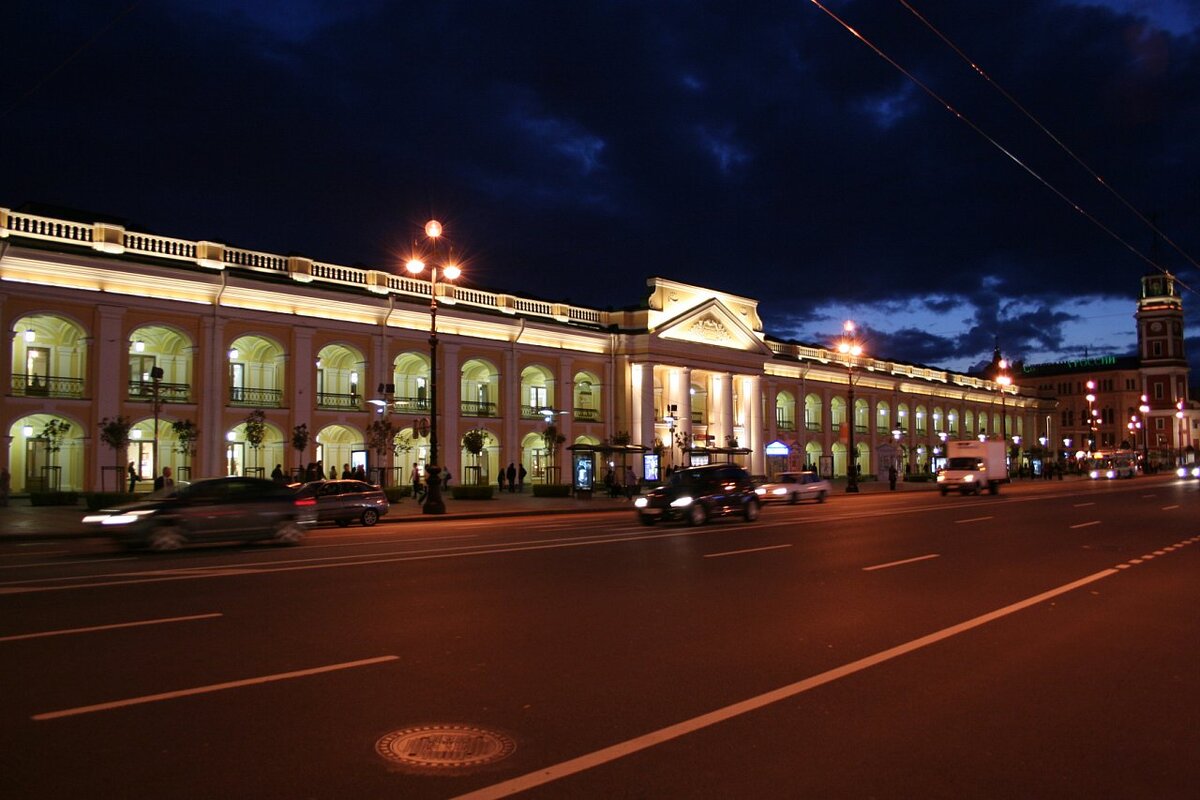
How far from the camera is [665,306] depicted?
6241 cm

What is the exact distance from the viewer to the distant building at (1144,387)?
139 m

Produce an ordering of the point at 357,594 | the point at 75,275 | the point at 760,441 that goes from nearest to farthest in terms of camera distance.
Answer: the point at 357,594, the point at 75,275, the point at 760,441

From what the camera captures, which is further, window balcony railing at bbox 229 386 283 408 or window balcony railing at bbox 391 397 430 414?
window balcony railing at bbox 391 397 430 414

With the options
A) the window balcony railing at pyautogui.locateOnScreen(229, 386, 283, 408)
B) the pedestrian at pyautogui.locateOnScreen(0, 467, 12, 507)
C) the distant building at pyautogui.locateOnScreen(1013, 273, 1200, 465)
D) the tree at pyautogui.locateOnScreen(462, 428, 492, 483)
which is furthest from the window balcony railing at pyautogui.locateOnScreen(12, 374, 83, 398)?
the distant building at pyautogui.locateOnScreen(1013, 273, 1200, 465)

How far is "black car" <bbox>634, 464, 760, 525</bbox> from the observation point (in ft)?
81.5

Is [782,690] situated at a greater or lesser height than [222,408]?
lesser

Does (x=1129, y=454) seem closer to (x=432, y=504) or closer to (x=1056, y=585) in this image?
(x=432, y=504)

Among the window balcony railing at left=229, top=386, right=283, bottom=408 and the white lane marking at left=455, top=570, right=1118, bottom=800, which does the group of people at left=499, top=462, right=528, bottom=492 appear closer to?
the window balcony railing at left=229, top=386, right=283, bottom=408

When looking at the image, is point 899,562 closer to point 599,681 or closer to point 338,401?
point 599,681

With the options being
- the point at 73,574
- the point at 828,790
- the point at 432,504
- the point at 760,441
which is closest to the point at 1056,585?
the point at 828,790

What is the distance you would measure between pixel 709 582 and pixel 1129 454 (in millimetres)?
101107

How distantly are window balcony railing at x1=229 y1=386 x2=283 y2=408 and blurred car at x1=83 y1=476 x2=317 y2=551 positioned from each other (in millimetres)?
25410

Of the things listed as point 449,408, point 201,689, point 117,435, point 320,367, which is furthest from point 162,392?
point 201,689

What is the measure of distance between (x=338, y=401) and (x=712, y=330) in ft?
94.5
